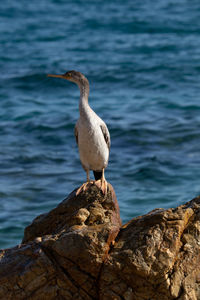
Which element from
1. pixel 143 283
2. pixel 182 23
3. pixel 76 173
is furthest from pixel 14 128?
pixel 182 23

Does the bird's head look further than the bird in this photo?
Yes

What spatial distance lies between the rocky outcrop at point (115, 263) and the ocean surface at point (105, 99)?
198 inches

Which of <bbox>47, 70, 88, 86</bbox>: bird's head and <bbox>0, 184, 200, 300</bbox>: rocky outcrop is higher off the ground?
<bbox>47, 70, 88, 86</bbox>: bird's head

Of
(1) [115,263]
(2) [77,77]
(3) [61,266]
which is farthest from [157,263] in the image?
(2) [77,77]

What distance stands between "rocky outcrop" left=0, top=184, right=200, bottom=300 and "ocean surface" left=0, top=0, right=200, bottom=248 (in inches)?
198

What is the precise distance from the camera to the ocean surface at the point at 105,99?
13.3 meters

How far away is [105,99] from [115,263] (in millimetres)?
14950

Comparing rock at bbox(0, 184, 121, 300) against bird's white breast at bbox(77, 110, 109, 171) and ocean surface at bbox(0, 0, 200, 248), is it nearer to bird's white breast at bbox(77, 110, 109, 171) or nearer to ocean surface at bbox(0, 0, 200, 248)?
bird's white breast at bbox(77, 110, 109, 171)

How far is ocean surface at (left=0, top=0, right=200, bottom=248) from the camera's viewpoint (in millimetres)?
13320

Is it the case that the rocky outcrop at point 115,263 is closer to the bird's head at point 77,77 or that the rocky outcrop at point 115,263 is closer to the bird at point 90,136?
the bird at point 90,136

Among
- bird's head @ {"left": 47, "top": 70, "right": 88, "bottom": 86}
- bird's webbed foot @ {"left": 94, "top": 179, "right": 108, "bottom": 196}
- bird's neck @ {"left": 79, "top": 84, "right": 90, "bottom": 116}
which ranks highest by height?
bird's head @ {"left": 47, "top": 70, "right": 88, "bottom": 86}

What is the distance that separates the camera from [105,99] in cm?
2039

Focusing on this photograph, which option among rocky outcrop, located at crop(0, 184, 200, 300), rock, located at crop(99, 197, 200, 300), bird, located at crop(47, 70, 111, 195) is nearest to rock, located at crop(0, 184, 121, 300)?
rocky outcrop, located at crop(0, 184, 200, 300)

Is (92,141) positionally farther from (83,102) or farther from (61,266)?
(61,266)
